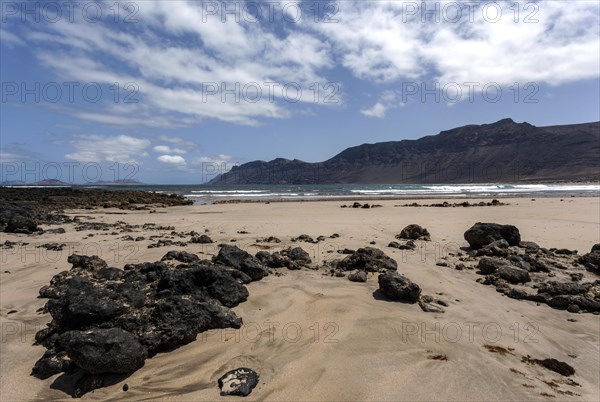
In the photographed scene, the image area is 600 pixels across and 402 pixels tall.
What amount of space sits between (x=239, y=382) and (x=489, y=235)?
26.3 feet

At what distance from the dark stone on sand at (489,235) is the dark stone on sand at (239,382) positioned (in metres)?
7.77

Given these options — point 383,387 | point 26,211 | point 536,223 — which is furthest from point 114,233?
point 536,223

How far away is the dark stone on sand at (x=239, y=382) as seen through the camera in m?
3.29

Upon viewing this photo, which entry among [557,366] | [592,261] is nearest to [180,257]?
[557,366]

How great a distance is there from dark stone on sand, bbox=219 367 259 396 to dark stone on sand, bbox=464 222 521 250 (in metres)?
7.77

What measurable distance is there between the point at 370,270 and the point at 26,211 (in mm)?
13710

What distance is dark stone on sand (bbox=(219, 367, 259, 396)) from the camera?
3.29 m

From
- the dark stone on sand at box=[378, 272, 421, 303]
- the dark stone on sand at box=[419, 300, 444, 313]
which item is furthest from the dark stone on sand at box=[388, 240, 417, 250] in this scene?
the dark stone on sand at box=[419, 300, 444, 313]

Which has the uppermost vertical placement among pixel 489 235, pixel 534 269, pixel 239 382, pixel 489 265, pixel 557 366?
pixel 489 235

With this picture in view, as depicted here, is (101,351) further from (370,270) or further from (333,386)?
(370,270)

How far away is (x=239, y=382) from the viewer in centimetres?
340

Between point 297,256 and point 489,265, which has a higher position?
point 297,256

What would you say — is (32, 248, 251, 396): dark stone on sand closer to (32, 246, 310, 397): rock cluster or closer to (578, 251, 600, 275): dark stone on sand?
(32, 246, 310, 397): rock cluster

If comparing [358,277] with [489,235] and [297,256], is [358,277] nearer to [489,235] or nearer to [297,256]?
[297,256]
